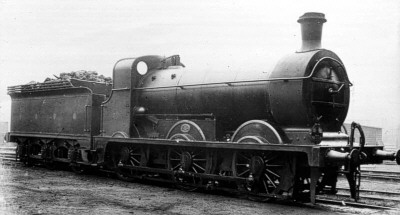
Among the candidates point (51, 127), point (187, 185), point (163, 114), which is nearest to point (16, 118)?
point (51, 127)

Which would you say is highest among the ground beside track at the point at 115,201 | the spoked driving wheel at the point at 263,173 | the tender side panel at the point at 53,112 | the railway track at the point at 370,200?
the tender side panel at the point at 53,112

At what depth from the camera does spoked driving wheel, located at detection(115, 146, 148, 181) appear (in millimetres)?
10882

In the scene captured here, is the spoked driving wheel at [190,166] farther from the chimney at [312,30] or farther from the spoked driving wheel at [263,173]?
the chimney at [312,30]

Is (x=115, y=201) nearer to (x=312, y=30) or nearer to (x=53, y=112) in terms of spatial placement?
(x=312, y=30)

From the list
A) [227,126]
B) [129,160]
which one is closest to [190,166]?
[227,126]

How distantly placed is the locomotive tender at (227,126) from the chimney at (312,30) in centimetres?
2

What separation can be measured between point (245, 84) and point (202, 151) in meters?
1.74

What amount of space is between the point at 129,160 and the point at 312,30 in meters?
5.44

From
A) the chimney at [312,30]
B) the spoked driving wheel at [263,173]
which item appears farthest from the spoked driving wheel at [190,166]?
the chimney at [312,30]

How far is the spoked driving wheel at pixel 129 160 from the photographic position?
10.9m

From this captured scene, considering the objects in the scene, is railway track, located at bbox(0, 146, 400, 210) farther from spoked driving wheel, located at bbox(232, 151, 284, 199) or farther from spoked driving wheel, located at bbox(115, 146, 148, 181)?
spoked driving wheel, located at bbox(115, 146, 148, 181)

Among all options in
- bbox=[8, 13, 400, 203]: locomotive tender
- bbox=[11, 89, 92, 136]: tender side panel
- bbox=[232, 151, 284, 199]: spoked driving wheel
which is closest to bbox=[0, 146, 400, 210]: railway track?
bbox=[8, 13, 400, 203]: locomotive tender

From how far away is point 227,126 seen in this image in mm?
9539

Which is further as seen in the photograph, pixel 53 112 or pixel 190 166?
pixel 53 112
